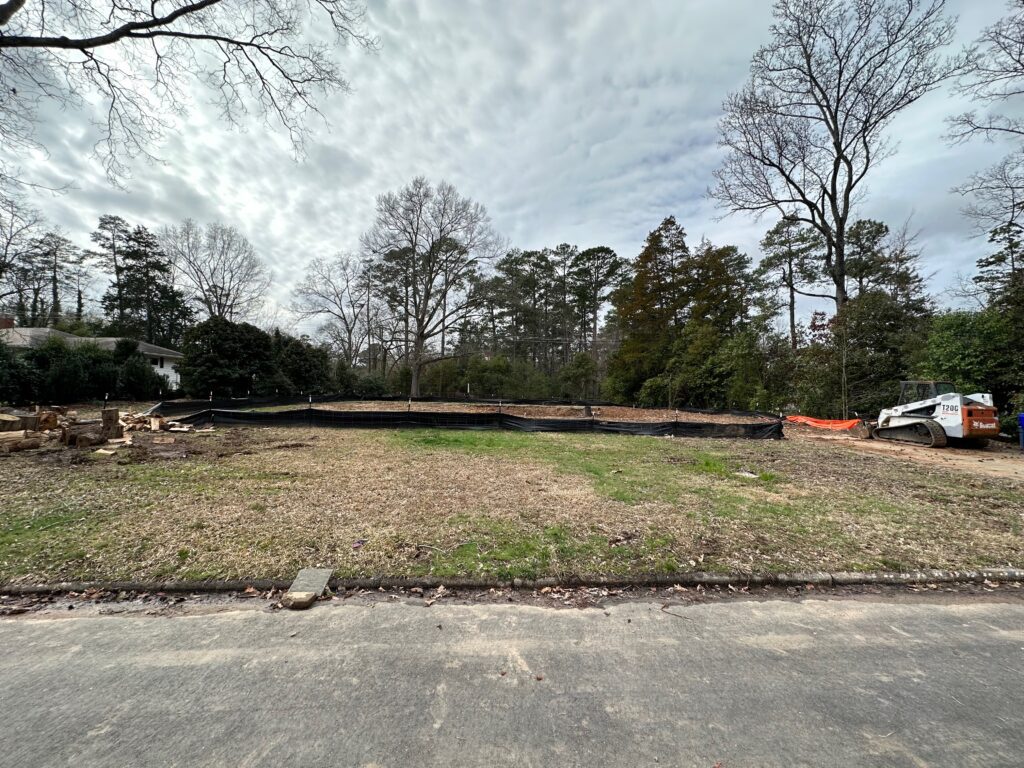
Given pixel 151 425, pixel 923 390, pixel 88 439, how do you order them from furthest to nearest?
pixel 923 390 < pixel 151 425 < pixel 88 439

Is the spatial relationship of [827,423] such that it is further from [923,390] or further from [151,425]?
[151,425]

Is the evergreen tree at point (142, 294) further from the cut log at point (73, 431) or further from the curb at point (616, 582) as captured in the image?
the curb at point (616, 582)

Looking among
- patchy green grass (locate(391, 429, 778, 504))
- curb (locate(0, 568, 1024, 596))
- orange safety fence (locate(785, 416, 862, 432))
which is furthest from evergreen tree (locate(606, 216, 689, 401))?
curb (locate(0, 568, 1024, 596))

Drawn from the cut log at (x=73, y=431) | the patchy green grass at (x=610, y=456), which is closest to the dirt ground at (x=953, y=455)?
the patchy green grass at (x=610, y=456)

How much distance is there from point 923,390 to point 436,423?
13.2 metres

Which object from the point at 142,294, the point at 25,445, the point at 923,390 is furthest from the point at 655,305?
the point at 142,294

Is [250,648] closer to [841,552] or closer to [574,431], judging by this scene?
[841,552]

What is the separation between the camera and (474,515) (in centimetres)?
414

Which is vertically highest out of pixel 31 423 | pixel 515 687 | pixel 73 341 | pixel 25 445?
pixel 73 341

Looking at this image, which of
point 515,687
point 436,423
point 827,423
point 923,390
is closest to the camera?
point 515,687

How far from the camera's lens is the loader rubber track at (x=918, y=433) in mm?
9555

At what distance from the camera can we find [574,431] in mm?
12055

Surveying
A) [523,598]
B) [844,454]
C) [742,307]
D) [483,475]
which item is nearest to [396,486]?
[483,475]

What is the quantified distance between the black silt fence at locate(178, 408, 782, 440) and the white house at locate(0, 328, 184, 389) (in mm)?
10963
